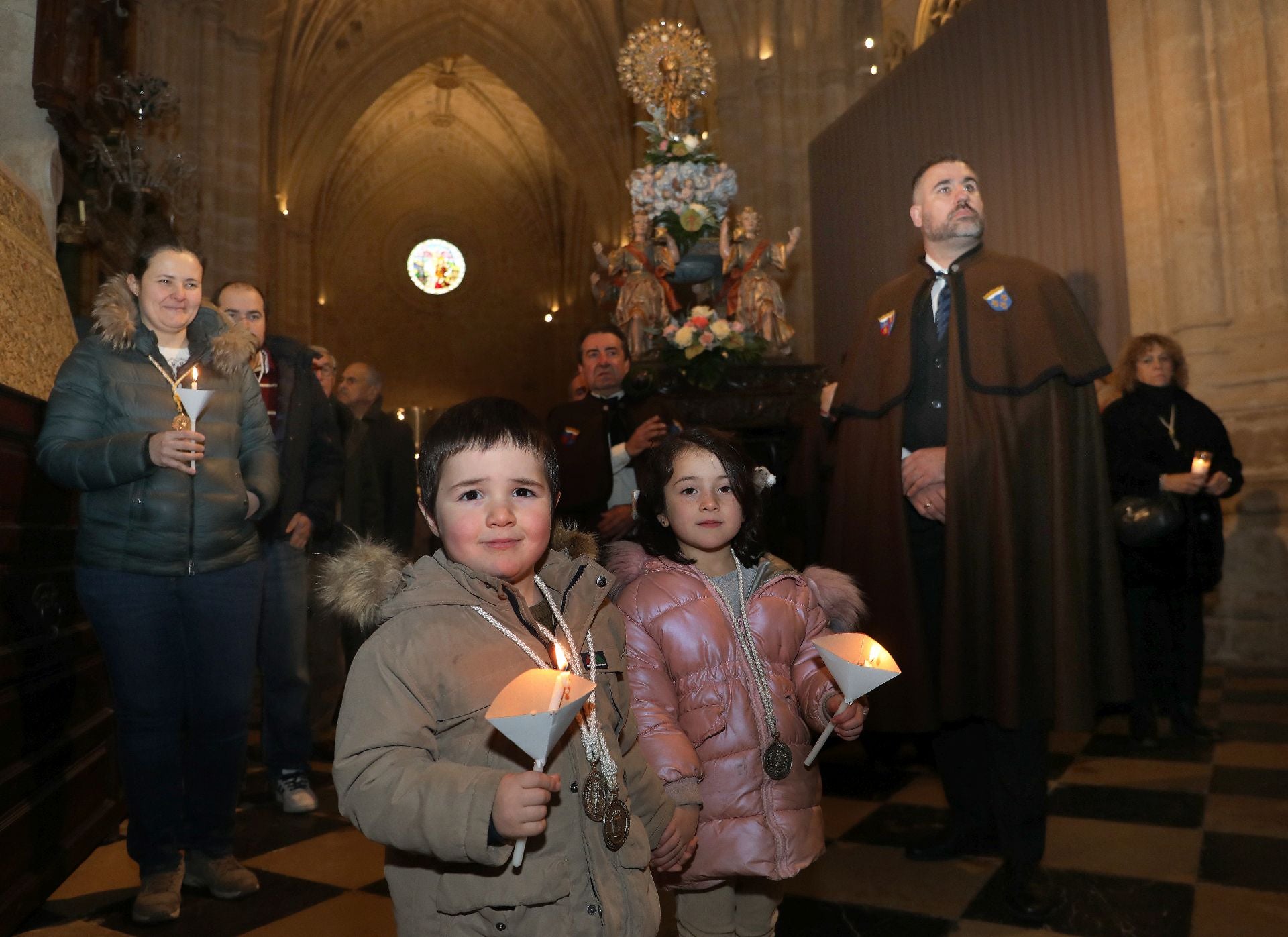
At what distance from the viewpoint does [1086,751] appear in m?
3.75

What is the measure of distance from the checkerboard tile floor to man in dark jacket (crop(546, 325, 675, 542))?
121 cm

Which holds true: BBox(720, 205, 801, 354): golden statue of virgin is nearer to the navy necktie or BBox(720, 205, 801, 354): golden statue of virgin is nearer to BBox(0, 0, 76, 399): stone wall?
the navy necktie

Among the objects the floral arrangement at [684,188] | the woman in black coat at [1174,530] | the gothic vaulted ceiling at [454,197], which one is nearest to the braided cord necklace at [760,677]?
the woman in black coat at [1174,530]

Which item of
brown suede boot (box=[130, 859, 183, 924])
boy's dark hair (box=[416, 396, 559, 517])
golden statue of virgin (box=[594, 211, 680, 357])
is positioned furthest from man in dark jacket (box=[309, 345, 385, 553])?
boy's dark hair (box=[416, 396, 559, 517])

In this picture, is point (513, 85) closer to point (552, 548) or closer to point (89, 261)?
point (89, 261)

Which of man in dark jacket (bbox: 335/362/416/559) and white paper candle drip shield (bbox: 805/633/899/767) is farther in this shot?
man in dark jacket (bbox: 335/362/416/559)

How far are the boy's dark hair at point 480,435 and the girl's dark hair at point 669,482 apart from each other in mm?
505

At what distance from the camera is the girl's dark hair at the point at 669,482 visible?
1870 millimetres

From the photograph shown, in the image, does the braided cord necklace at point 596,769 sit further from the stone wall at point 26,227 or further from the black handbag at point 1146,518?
the black handbag at point 1146,518

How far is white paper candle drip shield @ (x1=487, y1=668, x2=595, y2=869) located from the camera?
972mm

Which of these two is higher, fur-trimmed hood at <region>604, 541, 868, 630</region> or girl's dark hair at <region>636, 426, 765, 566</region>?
girl's dark hair at <region>636, 426, 765, 566</region>

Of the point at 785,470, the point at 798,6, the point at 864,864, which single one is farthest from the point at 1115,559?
the point at 798,6

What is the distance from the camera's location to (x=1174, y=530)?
12.7ft

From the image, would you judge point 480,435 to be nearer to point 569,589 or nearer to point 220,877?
point 569,589
